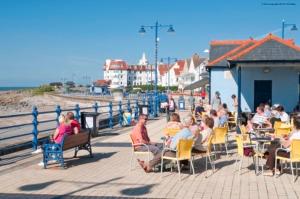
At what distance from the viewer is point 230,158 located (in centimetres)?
1172

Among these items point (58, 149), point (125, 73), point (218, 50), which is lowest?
point (58, 149)

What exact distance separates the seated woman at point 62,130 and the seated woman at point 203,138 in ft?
9.57

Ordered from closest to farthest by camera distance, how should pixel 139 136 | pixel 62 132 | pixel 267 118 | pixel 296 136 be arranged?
pixel 296 136, pixel 139 136, pixel 62 132, pixel 267 118

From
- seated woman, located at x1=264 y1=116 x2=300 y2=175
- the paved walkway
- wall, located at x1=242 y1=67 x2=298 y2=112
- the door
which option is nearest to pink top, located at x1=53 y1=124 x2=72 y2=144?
the paved walkway

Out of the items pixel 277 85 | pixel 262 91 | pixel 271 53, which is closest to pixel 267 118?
pixel 271 53

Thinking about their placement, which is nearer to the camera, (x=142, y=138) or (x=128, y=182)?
(x=128, y=182)

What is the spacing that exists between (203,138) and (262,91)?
1471cm

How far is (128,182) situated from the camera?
29.2ft

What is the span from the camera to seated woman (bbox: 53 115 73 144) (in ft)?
35.5

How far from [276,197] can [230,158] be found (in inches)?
159

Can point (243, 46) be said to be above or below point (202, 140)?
above

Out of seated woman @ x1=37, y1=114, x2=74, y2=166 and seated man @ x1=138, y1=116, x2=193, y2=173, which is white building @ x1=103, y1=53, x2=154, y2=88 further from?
seated man @ x1=138, y1=116, x2=193, y2=173

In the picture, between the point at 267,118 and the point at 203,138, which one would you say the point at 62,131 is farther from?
the point at 267,118

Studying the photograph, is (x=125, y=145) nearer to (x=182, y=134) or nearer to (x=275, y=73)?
(x=182, y=134)
